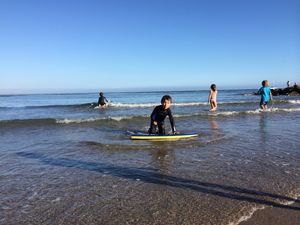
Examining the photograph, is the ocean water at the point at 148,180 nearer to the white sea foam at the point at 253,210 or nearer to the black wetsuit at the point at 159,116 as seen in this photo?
the white sea foam at the point at 253,210

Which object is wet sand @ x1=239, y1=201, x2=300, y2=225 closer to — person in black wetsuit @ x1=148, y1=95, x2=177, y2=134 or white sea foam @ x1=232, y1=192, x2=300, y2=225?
white sea foam @ x1=232, y1=192, x2=300, y2=225

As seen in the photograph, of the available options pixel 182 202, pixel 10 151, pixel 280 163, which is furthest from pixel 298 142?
pixel 10 151

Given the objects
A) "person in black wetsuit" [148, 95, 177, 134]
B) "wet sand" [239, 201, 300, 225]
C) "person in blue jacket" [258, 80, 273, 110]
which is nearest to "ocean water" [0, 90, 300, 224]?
"wet sand" [239, 201, 300, 225]

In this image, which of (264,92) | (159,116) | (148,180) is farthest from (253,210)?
(264,92)

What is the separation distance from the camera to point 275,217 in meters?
4.22

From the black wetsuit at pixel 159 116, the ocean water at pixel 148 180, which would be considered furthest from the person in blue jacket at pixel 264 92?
the black wetsuit at pixel 159 116

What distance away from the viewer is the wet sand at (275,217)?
4.08m

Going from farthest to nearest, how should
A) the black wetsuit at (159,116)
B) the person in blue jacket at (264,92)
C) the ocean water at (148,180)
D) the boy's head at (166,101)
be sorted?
the person in blue jacket at (264,92)
the black wetsuit at (159,116)
the boy's head at (166,101)
the ocean water at (148,180)

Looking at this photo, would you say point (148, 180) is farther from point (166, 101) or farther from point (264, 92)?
point (264, 92)

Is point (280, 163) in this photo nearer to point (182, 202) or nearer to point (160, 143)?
point (182, 202)

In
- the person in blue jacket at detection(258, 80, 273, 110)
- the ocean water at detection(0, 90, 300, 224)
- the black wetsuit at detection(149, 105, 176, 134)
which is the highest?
the person in blue jacket at detection(258, 80, 273, 110)

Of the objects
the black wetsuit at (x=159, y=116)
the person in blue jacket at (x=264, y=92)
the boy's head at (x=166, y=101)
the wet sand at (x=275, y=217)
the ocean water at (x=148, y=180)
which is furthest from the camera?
the person in blue jacket at (x=264, y=92)

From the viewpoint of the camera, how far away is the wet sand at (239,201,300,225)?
13.4 ft

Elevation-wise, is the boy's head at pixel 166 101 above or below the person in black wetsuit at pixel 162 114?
above
